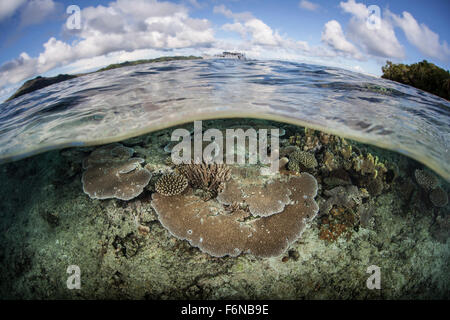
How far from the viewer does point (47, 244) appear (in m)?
4.70

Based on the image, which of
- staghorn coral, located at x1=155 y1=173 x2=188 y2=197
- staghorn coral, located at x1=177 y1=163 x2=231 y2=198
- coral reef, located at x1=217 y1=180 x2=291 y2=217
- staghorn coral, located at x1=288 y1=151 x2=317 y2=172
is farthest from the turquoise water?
coral reef, located at x1=217 y1=180 x2=291 y2=217

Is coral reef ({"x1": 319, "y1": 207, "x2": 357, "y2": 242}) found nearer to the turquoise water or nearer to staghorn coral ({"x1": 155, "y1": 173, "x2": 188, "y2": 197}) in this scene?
the turquoise water

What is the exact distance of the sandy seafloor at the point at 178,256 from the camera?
13.8 ft

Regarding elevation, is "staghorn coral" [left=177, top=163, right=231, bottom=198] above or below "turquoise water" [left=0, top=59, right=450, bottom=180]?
below

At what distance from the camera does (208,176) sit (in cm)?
493

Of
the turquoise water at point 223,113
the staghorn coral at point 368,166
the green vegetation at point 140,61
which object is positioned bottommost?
the staghorn coral at point 368,166

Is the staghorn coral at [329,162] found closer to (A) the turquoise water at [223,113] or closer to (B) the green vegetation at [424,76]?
(A) the turquoise water at [223,113]

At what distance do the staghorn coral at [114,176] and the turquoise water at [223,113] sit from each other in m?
1.14

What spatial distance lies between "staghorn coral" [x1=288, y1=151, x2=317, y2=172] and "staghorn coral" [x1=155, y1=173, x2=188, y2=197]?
3.08 metres

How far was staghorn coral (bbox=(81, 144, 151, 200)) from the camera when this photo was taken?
186 inches

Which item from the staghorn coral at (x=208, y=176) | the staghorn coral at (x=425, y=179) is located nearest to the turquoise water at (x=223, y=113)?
the staghorn coral at (x=425, y=179)
